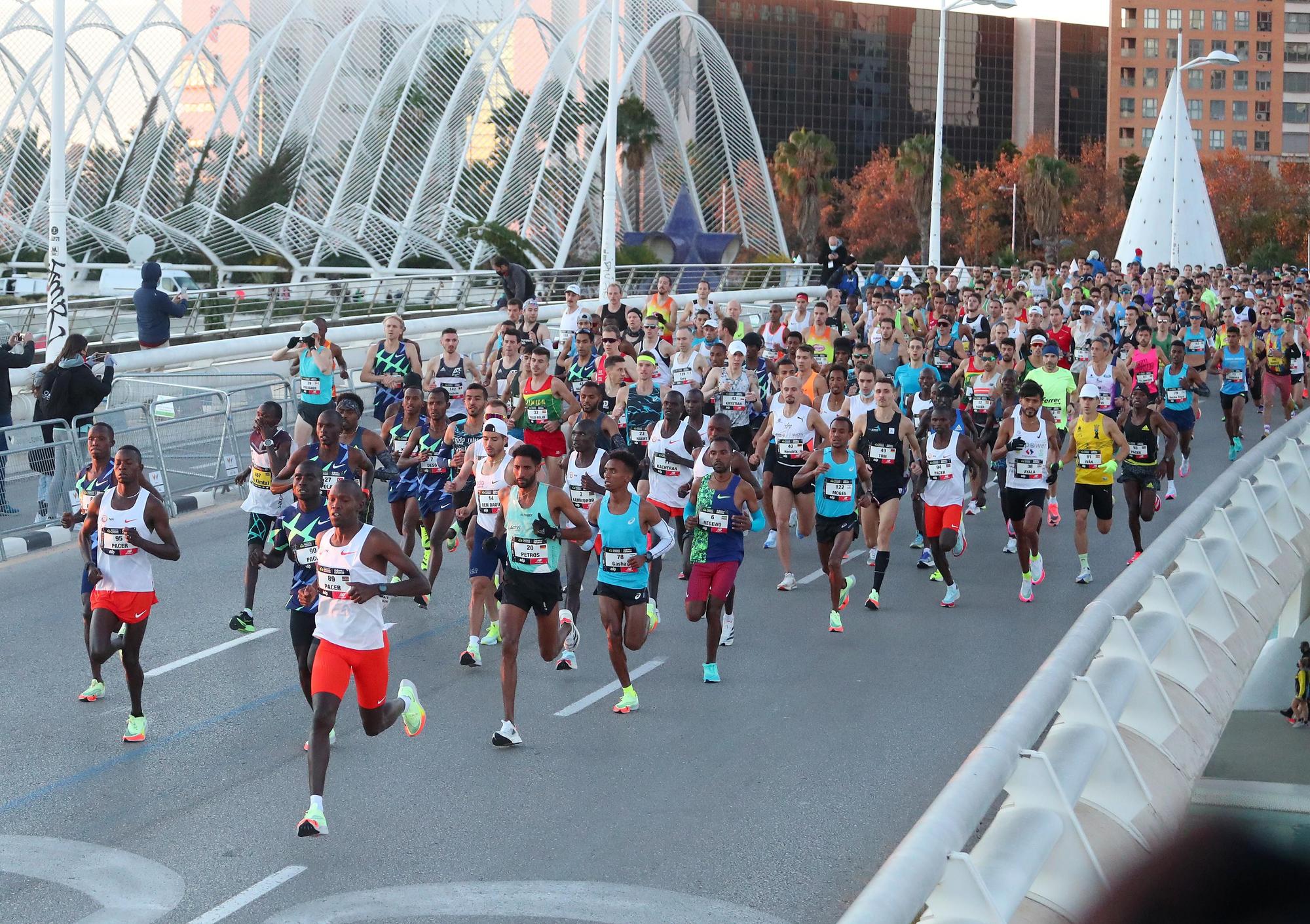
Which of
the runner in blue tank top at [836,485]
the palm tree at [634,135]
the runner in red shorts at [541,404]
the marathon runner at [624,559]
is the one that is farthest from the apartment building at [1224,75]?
the marathon runner at [624,559]

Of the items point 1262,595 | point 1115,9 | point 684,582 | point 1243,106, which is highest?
point 1115,9

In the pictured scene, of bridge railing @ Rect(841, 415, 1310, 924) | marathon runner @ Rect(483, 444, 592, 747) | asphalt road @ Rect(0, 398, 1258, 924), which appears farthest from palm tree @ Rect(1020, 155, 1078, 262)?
bridge railing @ Rect(841, 415, 1310, 924)

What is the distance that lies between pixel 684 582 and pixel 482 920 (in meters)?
7.80

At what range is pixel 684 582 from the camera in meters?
14.4

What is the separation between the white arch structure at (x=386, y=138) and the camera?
46750mm

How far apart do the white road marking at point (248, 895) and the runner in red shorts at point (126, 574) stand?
2528mm

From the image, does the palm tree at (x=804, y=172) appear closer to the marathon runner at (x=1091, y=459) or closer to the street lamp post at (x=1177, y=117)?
the street lamp post at (x=1177, y=117)

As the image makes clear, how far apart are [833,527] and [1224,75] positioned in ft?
385

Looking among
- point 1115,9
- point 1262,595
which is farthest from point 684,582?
point 1115,9

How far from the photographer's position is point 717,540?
35.2ft

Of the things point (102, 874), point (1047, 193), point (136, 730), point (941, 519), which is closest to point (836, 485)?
point (941, 519)

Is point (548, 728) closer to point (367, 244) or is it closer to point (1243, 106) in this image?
point (367, 244)

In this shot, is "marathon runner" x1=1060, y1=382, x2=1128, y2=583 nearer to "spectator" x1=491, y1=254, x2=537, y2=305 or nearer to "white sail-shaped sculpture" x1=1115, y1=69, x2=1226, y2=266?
"spectator" x1=491, y1=254, x2=537, y2=305

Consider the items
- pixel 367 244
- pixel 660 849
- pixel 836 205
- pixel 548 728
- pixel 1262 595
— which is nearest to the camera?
pixel 660 849
